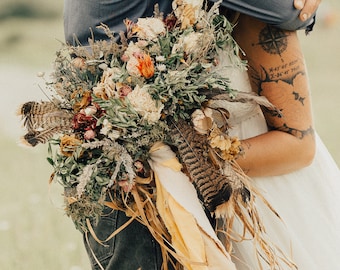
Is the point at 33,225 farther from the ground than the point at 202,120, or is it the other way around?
the point at 202,120

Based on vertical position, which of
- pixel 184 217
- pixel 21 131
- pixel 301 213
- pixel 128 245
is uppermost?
pixel 184 217

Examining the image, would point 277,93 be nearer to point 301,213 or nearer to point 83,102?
point 301,213

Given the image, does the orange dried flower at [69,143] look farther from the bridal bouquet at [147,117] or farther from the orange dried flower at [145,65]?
the orange dried flower at [145,65]

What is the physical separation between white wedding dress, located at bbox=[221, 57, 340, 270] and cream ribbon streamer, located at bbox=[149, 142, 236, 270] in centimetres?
31

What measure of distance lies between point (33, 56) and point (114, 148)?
1036cm

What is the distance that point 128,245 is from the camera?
2264 millimetres

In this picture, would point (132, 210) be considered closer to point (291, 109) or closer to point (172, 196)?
point (172, 196)

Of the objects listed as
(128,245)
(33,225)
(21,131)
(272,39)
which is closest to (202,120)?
(272,39)

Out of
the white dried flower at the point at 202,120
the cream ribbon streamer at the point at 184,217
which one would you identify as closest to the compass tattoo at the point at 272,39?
the white dried flower at the point at 202,120

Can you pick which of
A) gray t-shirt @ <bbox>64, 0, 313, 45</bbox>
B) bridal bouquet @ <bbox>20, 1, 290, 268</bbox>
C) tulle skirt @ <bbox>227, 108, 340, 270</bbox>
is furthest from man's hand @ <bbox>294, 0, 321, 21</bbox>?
tulle skirt @ <bbox>227, 108, 340, 270</bbox>

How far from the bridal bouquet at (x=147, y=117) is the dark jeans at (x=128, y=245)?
21 centimetres

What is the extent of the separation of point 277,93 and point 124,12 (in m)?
0.50

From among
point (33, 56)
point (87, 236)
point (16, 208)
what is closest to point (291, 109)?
point (87, 236)

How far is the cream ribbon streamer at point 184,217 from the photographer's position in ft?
6.41
